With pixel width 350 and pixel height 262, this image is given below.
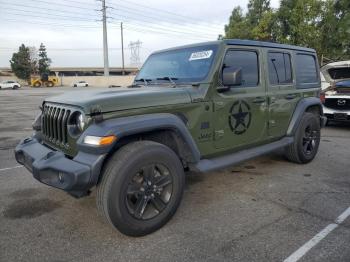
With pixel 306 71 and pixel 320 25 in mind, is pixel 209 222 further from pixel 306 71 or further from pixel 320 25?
pixel 320 25

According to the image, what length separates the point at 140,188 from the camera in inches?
121

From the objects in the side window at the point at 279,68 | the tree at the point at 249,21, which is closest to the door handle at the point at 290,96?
the side window at the point at 279,68

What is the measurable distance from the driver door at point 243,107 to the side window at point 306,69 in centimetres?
117

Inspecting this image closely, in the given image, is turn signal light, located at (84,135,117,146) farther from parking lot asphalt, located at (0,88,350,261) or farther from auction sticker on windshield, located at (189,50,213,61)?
auction sticker on windshield, located at (189,50,213,61)

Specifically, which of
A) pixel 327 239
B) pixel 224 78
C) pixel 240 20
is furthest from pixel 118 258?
pixel 240 20

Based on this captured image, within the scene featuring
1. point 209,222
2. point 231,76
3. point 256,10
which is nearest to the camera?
point 209,222

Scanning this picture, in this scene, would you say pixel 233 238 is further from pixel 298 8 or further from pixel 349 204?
pixel 298 8

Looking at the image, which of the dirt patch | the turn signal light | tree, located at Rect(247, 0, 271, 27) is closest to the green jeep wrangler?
the turn signal light

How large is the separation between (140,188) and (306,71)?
12.5 feet

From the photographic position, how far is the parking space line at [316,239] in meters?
2.76

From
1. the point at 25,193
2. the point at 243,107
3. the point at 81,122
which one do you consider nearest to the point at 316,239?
the point at 243,107

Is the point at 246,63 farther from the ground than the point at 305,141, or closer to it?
farther from the ground

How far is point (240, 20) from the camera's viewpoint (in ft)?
78.1

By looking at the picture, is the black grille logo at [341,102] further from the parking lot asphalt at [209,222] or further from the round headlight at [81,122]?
the round headlight at [81,122]
